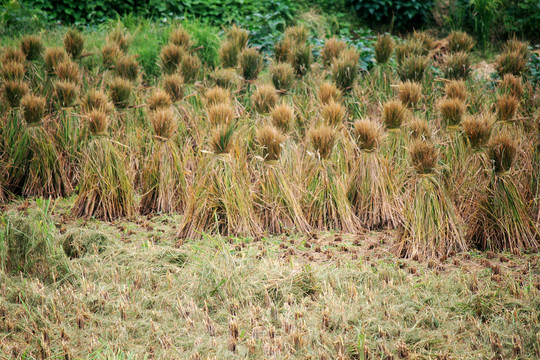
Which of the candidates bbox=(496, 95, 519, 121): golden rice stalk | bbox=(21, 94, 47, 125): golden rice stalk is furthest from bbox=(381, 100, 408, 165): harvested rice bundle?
bbox=(21, 94, 47, 125): golden rice stalk

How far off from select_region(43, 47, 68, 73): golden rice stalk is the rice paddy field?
22 millimetres

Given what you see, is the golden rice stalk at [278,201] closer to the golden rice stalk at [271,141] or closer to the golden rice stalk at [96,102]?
the golden rice stalk at [271,141]

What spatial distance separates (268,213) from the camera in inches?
157

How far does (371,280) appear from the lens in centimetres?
314

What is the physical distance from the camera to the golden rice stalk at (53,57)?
17.4ft

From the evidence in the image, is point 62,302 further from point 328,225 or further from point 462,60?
point 462,60

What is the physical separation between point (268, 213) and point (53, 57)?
2.91m

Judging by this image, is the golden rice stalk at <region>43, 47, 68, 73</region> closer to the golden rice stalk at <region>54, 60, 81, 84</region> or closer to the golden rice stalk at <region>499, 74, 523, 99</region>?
the golden rice stalk at <region>54, 60, 81, 84</region>

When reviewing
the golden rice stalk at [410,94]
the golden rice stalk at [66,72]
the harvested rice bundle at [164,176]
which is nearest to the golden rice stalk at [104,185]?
the harvested rice bundle at [164,176]

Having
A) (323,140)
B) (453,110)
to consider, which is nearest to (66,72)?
(323,140)

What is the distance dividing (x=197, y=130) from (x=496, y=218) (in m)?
2.49

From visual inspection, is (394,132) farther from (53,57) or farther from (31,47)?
(31,47)

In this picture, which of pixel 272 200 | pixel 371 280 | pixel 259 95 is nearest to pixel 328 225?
pixel 272 200

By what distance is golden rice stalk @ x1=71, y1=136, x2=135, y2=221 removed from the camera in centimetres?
423
